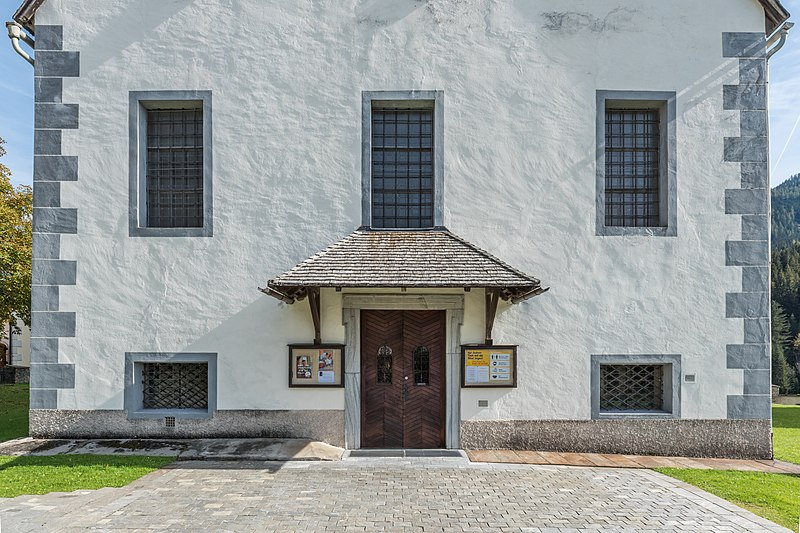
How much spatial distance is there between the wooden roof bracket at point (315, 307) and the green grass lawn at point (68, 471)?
9.30ft

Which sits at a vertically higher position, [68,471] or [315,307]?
[315,307]

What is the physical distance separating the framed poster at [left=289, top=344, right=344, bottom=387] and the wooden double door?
1.55ft

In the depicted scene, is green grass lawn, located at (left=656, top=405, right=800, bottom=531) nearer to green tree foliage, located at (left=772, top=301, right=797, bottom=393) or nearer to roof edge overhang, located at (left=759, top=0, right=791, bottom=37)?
roof edge overhang, located at (left=759, top=0, right=791, bottom=37)

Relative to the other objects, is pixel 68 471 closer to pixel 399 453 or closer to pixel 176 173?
pixel 399 453

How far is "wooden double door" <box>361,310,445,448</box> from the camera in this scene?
901 centimetres

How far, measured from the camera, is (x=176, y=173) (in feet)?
31.2

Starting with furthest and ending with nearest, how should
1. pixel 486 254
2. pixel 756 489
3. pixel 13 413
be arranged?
pixel 13 413 < pixel 486 254 < pixel 756 489

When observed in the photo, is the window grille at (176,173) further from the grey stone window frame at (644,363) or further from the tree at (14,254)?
the tree at (14,254)

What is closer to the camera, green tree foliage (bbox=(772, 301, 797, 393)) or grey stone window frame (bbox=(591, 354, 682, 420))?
grey stone window frame (bbox=(591, 354, 682, 420))

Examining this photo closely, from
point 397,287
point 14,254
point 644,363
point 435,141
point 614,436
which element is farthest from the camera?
point 14,254

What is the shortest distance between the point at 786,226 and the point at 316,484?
14847 centimetres

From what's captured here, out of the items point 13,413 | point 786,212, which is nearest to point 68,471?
point 13,413

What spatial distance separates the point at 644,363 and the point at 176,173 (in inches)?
343

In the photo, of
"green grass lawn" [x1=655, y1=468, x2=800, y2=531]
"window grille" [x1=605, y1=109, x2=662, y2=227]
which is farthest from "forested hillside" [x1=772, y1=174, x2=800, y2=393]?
"green grass lawn" [x1=655, y1=468, x2=800, y2=531]
